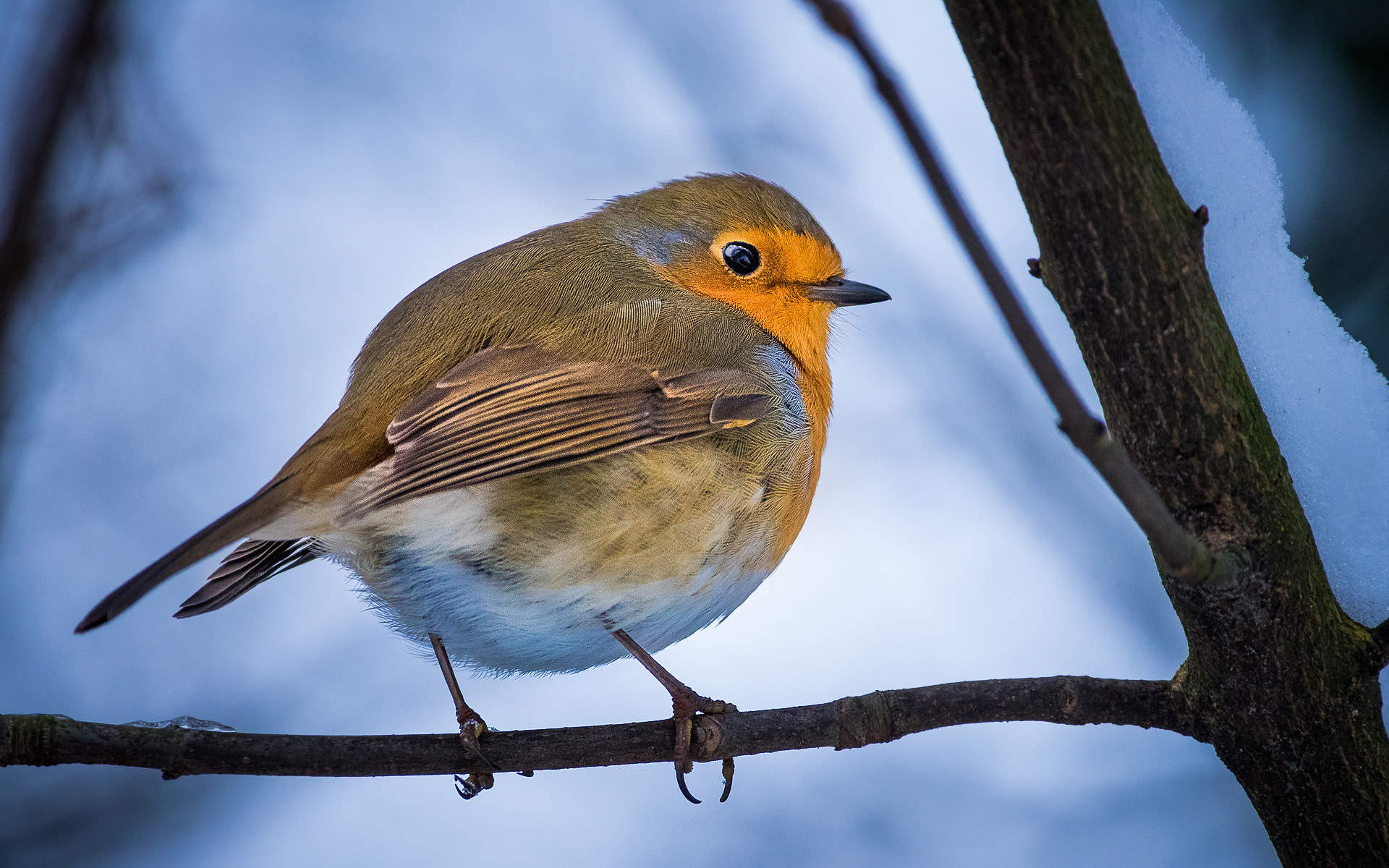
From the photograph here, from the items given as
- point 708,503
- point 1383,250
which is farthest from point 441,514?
point 1383,250

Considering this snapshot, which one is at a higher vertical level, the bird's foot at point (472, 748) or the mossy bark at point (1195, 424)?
the mossy bark at point (1195, 424)

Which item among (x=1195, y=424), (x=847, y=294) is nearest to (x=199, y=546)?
(x=1195, y=424)

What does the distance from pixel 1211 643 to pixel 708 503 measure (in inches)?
34.2

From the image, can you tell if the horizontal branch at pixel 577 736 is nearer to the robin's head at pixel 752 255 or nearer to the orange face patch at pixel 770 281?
the orange face patch at pixel 770 281

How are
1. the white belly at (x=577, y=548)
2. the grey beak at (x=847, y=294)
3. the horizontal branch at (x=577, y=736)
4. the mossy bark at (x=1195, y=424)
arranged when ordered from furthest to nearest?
1. the grey beak at (x=847, y=294)
2. the white belly at (x=577, y=548)
3. the horizontal branch at (x=577, y=736)
4. the mossy bark at (x=1195, y=424)

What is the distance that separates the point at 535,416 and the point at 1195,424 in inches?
43.7

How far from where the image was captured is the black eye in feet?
8.69

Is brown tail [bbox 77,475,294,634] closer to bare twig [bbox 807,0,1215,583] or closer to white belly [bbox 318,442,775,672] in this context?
white belly [bbox 318,442,775,672]

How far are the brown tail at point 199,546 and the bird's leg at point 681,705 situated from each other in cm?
66

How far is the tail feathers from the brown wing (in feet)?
1.40

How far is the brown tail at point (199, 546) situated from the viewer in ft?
5.08

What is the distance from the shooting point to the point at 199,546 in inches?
64.2

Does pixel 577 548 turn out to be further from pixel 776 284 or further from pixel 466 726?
pixel 776 284

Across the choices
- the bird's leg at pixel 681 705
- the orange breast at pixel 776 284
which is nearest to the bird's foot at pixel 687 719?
the bird's leg at pixel 681 705
